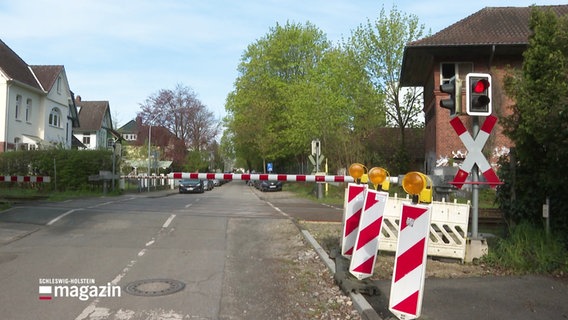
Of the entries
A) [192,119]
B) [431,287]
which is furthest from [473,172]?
[192,119]

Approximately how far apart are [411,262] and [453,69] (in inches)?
965

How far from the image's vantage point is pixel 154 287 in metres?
6.55

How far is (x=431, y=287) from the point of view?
6.43 m

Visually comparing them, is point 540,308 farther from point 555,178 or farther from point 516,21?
point 516,21

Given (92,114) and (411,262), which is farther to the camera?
(92,114)

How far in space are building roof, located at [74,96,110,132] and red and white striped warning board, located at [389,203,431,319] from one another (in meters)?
62.7

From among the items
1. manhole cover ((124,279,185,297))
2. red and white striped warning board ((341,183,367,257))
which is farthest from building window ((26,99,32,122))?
red and white striped warning board ((341,183,367,257))

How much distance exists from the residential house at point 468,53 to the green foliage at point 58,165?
61.2ft

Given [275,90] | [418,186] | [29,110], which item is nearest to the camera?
[418,186]

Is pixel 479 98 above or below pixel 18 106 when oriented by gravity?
below

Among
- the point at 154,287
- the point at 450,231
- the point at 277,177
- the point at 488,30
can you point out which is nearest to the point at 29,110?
the point at 277,177

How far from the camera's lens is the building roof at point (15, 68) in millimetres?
→ 35875

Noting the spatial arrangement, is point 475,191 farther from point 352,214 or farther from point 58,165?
point 58,165

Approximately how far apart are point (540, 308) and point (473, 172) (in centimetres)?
298
